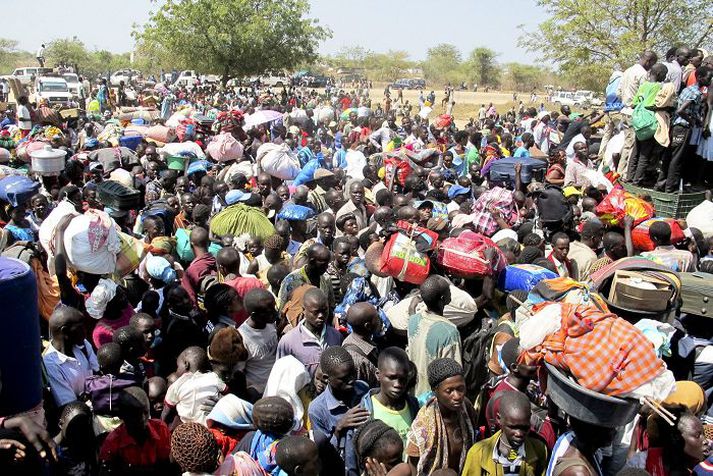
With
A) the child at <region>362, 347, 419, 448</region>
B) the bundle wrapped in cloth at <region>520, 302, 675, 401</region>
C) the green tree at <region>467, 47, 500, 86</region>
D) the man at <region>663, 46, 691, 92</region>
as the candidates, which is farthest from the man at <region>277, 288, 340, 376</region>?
the green tree at <region>467, 47, 500, 86</region>

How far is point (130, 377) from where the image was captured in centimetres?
374

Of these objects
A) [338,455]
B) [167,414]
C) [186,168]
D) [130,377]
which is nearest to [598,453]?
[338,455]

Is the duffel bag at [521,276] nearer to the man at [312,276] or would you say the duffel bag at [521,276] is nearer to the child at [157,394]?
the man at [312,276]

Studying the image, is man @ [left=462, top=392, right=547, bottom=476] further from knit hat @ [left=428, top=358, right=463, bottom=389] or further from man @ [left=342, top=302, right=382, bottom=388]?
man @ [left=342, top=302, right=382, bottom=388]

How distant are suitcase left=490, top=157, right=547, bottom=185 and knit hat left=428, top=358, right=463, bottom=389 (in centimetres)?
539

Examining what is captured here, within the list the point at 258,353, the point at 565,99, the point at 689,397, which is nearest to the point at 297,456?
the point at 258,353

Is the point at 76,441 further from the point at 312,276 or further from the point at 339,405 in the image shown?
the point at 312,276

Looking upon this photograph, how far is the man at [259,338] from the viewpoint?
4098 mm

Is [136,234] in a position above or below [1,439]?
below

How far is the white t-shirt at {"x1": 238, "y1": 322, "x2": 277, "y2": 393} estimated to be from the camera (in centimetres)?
411

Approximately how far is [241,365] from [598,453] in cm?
212

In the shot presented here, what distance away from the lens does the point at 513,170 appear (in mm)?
8414

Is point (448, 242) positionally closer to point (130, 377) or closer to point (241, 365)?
point (241, 365)

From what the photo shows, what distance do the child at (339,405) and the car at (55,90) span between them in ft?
90.1
